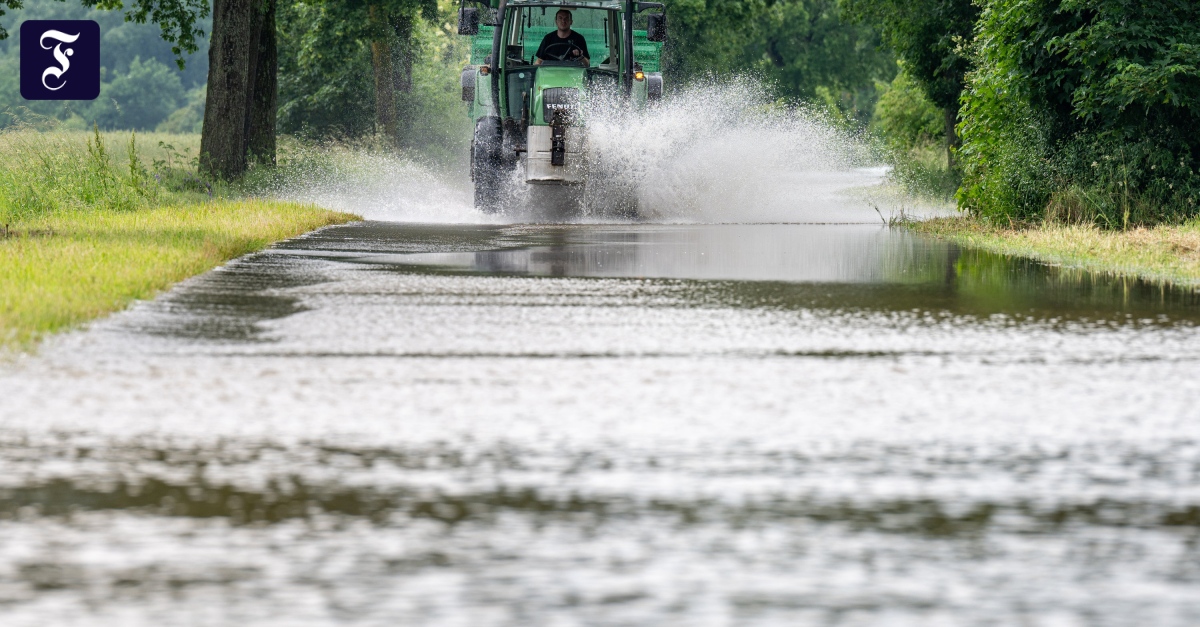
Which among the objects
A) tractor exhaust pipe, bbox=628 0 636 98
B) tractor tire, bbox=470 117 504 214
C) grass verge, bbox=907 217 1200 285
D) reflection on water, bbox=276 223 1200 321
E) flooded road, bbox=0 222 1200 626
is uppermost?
tractor exhaust pipe, bbox=628 0 636 98

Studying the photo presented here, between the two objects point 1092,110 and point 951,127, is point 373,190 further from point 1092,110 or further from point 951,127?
point 1092,110

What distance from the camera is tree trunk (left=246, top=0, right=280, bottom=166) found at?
1361 inches

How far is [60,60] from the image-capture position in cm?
2036

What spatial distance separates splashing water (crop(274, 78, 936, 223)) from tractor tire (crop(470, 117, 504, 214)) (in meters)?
0.26

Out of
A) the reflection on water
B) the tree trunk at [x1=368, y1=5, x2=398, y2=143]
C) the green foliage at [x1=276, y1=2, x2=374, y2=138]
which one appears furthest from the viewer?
the tree trunk at [x1=368, y1=5, x2=398, y2=143]

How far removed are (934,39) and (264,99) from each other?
41.0 feet

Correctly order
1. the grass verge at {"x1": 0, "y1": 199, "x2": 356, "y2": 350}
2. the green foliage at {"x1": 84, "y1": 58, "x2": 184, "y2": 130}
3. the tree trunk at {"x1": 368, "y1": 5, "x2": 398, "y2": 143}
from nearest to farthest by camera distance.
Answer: the grass verge at {"x1": 0, "y1": 199, "x2": 356, "y2": 350}
the tree trunk at {"x1": 368, "y1": 5, "x2": 398, "y2": 143}
the green foliage at {"x1": 84, "y1": 58, "x2": 184, "y2": 130}

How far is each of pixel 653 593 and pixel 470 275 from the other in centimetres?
968

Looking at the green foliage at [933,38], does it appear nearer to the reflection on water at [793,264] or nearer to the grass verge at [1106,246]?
the reflection on water at [793,264]

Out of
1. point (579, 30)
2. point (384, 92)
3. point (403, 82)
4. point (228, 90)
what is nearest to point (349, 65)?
point (403, 82)

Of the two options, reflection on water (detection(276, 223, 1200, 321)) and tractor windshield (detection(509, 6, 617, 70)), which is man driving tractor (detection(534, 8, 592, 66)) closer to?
tractor windshield (detection(509, 6, 617, 70))

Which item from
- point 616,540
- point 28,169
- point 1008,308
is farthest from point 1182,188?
point 616,540

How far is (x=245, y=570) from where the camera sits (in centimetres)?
472

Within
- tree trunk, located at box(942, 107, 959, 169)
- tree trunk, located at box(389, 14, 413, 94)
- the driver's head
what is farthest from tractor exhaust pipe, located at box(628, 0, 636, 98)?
tree trunk, located at box(389, 14, 413, 94)
